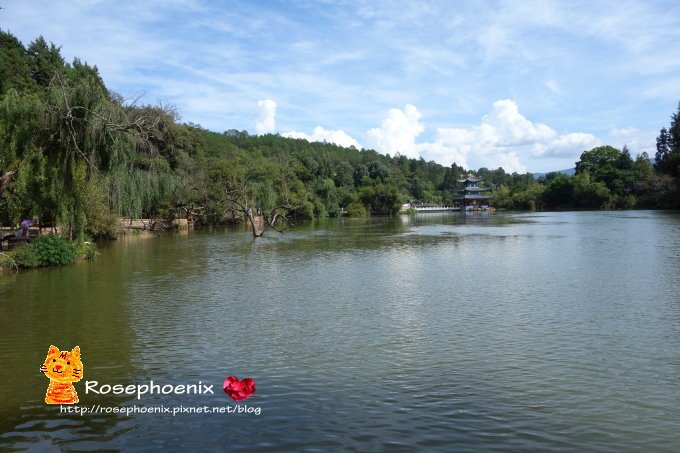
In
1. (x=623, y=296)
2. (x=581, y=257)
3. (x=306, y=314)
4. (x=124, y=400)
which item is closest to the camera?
(x=124, y=400)

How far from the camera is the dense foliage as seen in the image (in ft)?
58.3

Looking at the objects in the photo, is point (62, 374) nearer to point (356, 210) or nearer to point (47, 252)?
point (47, 252)

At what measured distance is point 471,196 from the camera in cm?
11331

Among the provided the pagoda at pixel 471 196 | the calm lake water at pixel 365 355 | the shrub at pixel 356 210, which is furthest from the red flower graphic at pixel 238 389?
the pagoda at pixel 471 196

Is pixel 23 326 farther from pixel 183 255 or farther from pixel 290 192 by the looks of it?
pixel 290 192

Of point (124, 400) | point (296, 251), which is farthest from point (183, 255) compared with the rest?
point (124, 400)

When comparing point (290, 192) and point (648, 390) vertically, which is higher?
point (290, 192)

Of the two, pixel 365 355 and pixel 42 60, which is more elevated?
pixel 42 60

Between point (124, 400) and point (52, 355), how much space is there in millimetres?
1366

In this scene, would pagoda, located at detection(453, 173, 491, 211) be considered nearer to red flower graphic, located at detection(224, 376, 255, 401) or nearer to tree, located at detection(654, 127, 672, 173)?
tree, located at detection(654, 127, 672, 173)

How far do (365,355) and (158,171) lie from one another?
39.8 metres

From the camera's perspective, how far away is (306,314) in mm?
12898

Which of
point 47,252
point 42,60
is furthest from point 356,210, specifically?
point 47,252

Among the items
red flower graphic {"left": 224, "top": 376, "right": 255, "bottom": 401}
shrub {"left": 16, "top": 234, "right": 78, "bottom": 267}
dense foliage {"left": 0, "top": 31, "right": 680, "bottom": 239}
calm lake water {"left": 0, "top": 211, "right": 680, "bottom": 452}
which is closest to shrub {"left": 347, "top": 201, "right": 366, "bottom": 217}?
dense foliage {"left": 0, "top": 31, "right": 680, "bottom": 239}
